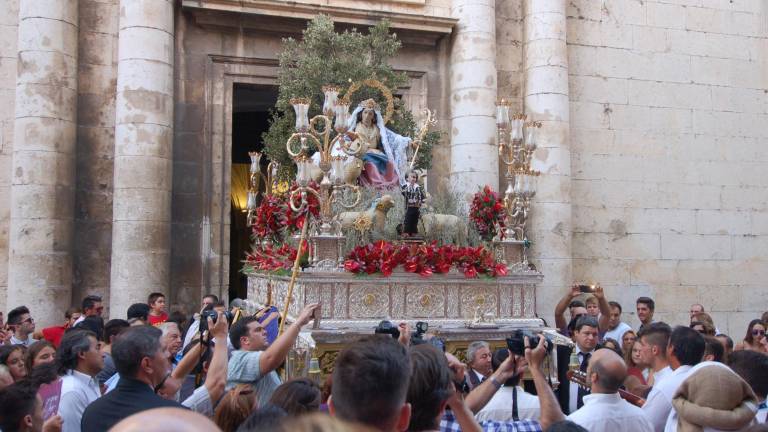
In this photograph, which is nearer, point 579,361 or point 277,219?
point 579,361

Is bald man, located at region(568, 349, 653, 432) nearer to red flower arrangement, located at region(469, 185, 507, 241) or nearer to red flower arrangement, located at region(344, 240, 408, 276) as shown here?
red flower arrangement, located at region(344, 240, 408, 276)

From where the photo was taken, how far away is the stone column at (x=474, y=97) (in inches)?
527

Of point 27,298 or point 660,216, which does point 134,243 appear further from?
point 660,216

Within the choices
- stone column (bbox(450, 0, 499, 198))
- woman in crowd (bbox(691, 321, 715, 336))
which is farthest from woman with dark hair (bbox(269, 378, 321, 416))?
stone column (bbox(450, 0, 499, 198))

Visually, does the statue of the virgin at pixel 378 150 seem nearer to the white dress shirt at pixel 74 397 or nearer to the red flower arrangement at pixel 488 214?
the red flower arrangement at pixel 488 214

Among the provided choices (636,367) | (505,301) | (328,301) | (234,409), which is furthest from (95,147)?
(234,409)

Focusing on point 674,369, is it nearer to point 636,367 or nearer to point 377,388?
point 636,367

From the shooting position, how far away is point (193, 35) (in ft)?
42.5

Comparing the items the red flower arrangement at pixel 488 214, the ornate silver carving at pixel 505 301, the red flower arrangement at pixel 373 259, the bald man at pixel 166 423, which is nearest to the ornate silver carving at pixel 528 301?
the ornate silver carving at pixel 505 301

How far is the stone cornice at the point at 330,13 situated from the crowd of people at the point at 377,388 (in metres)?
7.84

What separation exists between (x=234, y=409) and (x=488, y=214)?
6889 mm

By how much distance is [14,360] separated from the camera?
516 cm

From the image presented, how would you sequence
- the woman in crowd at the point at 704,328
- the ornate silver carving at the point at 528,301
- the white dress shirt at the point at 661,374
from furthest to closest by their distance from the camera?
the ornate silver carving at the point at 528,301 < the woman in crowd at the point at 704,328 < the white dress shirt at the point at 661,374

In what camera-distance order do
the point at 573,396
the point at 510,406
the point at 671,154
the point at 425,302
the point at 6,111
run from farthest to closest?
the point at 671,154, the point at 6,111, the point at 425,302, the point at 573,396, the point at 510,406
